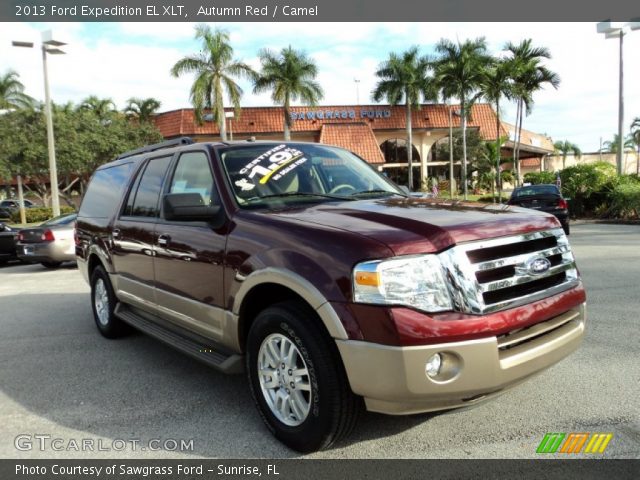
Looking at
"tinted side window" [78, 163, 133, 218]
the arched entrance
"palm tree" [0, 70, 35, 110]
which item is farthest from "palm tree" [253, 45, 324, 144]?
"tinted side window" [78, 163, 133, 218]

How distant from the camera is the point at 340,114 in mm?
41875

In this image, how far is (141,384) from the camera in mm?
4219

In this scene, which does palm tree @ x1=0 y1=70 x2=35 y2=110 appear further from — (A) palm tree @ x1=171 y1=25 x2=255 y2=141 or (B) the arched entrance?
(B) the arched entrance

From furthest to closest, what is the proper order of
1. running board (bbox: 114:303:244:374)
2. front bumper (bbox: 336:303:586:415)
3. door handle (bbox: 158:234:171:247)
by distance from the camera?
door handle (bbox: 158:234:171:247) → running board (bbox: 114:303:244:374) → front bumper (bbox: 336:303:586:415)

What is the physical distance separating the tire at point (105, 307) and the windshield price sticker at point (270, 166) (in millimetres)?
2491

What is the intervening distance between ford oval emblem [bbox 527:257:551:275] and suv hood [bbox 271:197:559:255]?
185 mm

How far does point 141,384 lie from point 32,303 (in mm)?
4744

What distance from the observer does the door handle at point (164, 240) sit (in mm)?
4074

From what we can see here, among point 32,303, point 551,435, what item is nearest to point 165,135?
point 32,303

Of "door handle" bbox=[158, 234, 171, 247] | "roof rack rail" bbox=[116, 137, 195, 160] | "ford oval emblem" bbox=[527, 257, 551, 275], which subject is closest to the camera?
"ford oval emblem" bbox=[527, 257, 551, 275]

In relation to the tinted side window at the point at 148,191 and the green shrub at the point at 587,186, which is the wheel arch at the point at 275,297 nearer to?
the tinted side window at the point at 148,191

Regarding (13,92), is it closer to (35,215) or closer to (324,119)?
(35,215)

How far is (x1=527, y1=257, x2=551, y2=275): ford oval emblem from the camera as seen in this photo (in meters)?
2.95
